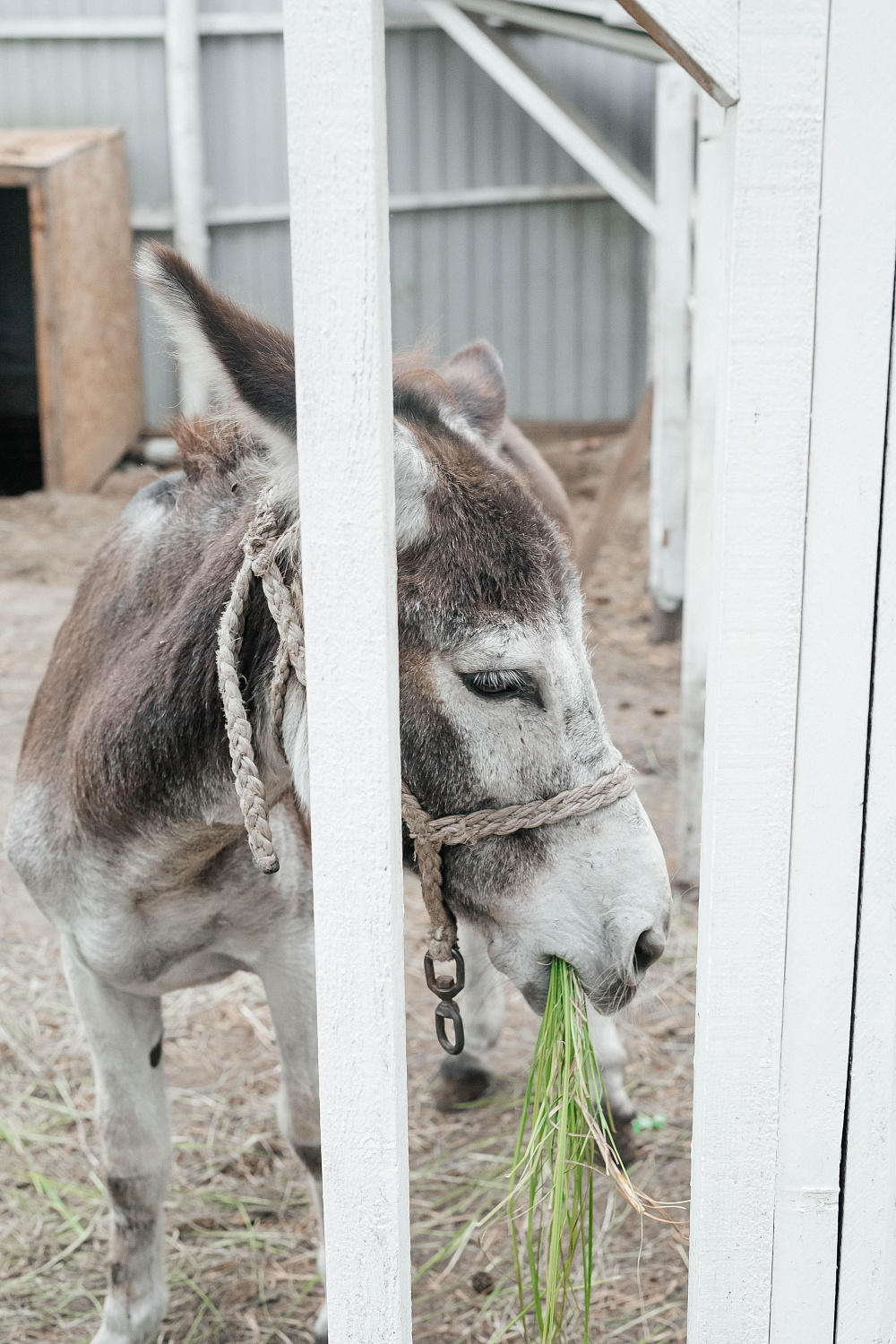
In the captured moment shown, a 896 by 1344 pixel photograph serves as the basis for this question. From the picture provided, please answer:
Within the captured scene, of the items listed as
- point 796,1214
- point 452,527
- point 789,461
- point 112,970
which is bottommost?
point 112,970

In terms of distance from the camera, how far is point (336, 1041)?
116 cm

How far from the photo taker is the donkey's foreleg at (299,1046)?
2166 millimetres

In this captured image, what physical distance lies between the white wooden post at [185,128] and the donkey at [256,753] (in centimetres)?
747

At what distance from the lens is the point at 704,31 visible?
105cm

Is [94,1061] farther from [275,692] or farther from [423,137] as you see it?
[423,137]

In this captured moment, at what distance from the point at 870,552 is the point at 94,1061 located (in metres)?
1.76

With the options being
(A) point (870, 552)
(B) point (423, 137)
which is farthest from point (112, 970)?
(B) point (423, 137)

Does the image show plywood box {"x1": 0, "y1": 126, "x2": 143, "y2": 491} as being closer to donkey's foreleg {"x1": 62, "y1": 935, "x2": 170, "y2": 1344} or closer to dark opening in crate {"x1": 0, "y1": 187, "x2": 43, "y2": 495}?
dark opening in crate {"x1": 0, "y1": 187, "x2": 43, "y2": 495}

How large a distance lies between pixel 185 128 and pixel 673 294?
5.01 meters

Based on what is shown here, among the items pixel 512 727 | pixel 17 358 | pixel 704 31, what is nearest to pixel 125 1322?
pixel 512 727

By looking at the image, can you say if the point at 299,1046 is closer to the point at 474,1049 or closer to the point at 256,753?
the point at 256,753

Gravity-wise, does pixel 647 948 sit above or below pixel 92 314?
below

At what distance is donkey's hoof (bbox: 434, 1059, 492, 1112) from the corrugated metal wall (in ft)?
22.3

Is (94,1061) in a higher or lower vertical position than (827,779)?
lower
